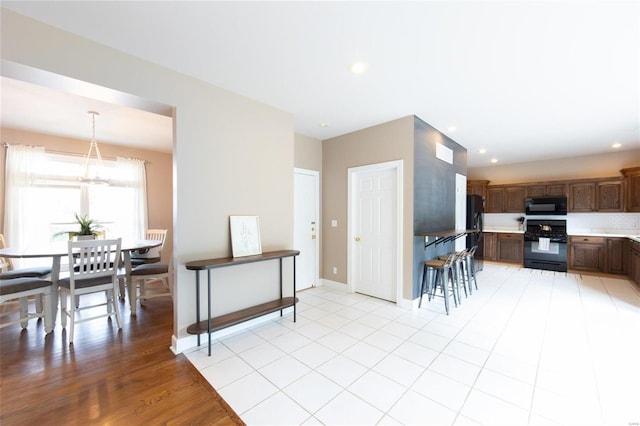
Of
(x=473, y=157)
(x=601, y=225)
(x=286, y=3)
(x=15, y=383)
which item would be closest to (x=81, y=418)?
(x=15, y=383)

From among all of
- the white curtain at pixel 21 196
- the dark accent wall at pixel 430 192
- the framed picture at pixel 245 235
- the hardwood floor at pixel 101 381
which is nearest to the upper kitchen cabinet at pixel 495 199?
the dark accent wall at pixel 430 192

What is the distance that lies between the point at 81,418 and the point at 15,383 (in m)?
0.90

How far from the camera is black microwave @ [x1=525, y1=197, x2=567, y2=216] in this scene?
599 cm

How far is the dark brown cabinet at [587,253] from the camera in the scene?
561 centimetres

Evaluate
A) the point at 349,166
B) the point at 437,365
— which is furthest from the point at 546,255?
the point at 437,365

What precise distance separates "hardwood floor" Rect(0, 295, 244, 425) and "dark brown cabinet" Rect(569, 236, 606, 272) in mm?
7692

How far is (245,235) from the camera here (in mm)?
2986

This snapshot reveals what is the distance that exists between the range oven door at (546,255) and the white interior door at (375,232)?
4651mm

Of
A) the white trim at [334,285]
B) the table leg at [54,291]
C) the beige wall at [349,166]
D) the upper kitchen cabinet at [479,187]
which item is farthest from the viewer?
the upper kitchen cabinet at [479,187]

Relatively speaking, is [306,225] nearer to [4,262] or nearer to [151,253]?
[151,253]

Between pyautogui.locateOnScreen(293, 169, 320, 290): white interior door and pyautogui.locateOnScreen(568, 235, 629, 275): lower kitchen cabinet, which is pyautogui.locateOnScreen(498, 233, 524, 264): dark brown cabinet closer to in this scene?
pyautogui.locateOnScreen(568, 235, 629, 275): lower kitchen cabinet

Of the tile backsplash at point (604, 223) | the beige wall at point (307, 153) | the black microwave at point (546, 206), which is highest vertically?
the beige wall at point (307, 153)

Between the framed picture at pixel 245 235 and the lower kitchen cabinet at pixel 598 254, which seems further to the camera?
the lower kitchen cabinet at pixel 598 254

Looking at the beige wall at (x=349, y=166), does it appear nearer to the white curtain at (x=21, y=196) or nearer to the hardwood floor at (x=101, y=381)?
the hardwood floor at (x=101, y=381)
